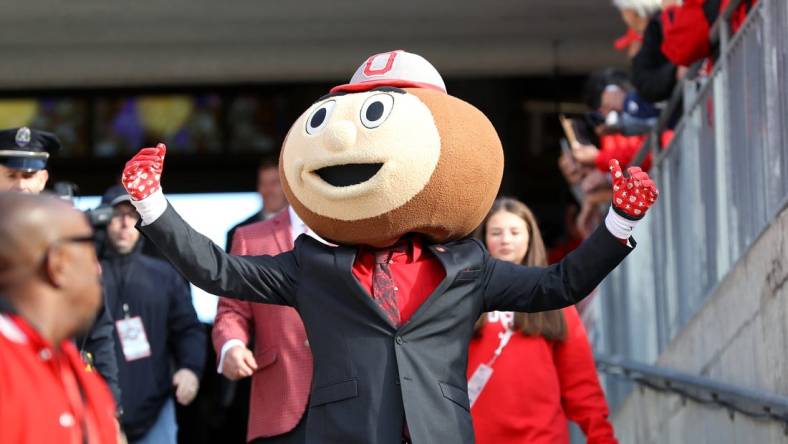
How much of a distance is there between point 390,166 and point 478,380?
1.61m

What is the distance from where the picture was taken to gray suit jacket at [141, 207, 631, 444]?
494cm

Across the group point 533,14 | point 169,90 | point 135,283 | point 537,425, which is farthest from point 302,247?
point 169,90

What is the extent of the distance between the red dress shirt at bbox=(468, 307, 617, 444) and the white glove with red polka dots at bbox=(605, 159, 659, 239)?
4.73 feet

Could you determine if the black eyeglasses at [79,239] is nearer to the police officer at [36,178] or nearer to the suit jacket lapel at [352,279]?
the suit jacket lapel at [352,279]

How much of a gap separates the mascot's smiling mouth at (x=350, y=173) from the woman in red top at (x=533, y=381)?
151 cm

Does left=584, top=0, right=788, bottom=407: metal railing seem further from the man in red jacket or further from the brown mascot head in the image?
the man in red jacket

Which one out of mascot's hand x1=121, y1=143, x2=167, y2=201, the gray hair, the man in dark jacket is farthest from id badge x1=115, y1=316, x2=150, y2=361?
the gray hair

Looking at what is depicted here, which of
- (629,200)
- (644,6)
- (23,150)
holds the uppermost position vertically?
(644,6)

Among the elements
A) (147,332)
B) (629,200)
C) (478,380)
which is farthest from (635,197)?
(147,332)

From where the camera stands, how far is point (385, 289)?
508 cm

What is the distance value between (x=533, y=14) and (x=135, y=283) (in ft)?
17.6

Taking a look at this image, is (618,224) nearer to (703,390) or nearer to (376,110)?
(376,110)

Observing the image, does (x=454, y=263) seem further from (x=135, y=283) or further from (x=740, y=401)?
(x=135, y=283)

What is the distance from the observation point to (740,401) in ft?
20.5
